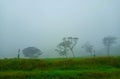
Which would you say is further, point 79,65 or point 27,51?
point 27,51

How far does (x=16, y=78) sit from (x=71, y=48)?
37272 millimetres

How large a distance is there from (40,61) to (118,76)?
1213 centimetres

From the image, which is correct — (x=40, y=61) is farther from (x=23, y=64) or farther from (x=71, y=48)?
(x=71, y=48)

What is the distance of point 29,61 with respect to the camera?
37.2 m

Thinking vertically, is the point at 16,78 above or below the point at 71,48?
below

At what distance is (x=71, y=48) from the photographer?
6544cm

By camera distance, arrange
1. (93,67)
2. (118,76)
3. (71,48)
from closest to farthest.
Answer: (118,76) < (93,67) < (71,48)

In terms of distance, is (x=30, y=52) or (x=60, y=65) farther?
(x=30, y=52)

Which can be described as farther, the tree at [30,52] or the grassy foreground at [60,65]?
the tree at [30,52]

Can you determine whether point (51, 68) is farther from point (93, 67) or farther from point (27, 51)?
point (27, 51)

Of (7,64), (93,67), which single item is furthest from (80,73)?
(7,64)

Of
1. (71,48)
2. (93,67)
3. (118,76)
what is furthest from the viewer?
(71,48)

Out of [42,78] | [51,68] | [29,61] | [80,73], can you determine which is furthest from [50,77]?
[29,61]

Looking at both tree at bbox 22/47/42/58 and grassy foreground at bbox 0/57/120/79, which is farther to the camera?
tree at bbox 22/47/42/58
